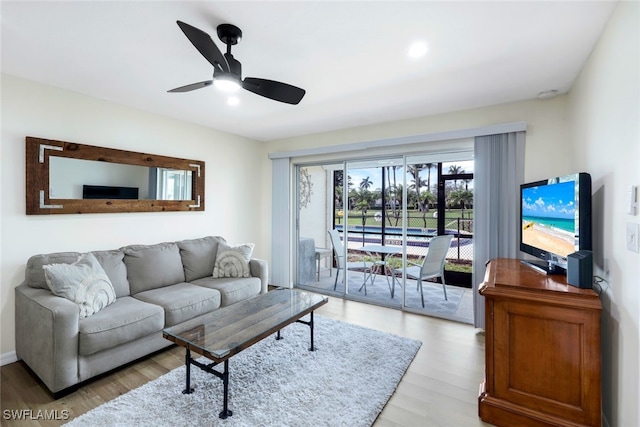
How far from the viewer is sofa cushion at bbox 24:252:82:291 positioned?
7.87 ft

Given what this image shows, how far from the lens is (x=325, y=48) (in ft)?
6.76

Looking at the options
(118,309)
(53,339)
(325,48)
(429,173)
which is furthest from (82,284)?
(429,173)

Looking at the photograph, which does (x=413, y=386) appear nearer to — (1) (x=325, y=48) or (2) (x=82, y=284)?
(1) (x=325, y=48)

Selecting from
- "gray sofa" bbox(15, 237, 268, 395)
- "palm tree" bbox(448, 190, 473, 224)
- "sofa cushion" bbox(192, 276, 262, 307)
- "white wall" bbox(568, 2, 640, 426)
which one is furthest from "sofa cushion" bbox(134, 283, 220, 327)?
"palm tree" bbox(448, 190, 473, 224)

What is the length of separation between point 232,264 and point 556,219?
319cm

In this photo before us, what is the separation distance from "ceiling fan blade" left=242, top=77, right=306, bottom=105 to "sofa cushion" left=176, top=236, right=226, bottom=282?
2254mm

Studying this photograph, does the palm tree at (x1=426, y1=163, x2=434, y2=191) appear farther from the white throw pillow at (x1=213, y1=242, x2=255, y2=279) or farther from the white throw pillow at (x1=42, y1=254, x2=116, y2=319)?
the white throw pillow at (x1=42, y1=254, x2=116, y2=319)

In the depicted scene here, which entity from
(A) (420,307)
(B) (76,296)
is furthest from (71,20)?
(A) (420,307)

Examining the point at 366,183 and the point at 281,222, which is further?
the point at 281,222

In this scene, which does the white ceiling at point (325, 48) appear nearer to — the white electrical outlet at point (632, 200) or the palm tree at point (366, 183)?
the white electrical outlet at point (632, 200)

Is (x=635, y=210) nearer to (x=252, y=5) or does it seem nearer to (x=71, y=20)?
(x=252, y=5)

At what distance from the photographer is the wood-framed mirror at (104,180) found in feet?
8.56

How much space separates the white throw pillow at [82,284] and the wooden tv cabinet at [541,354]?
288 centimetres

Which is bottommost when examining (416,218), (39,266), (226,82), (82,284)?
(82,284)
